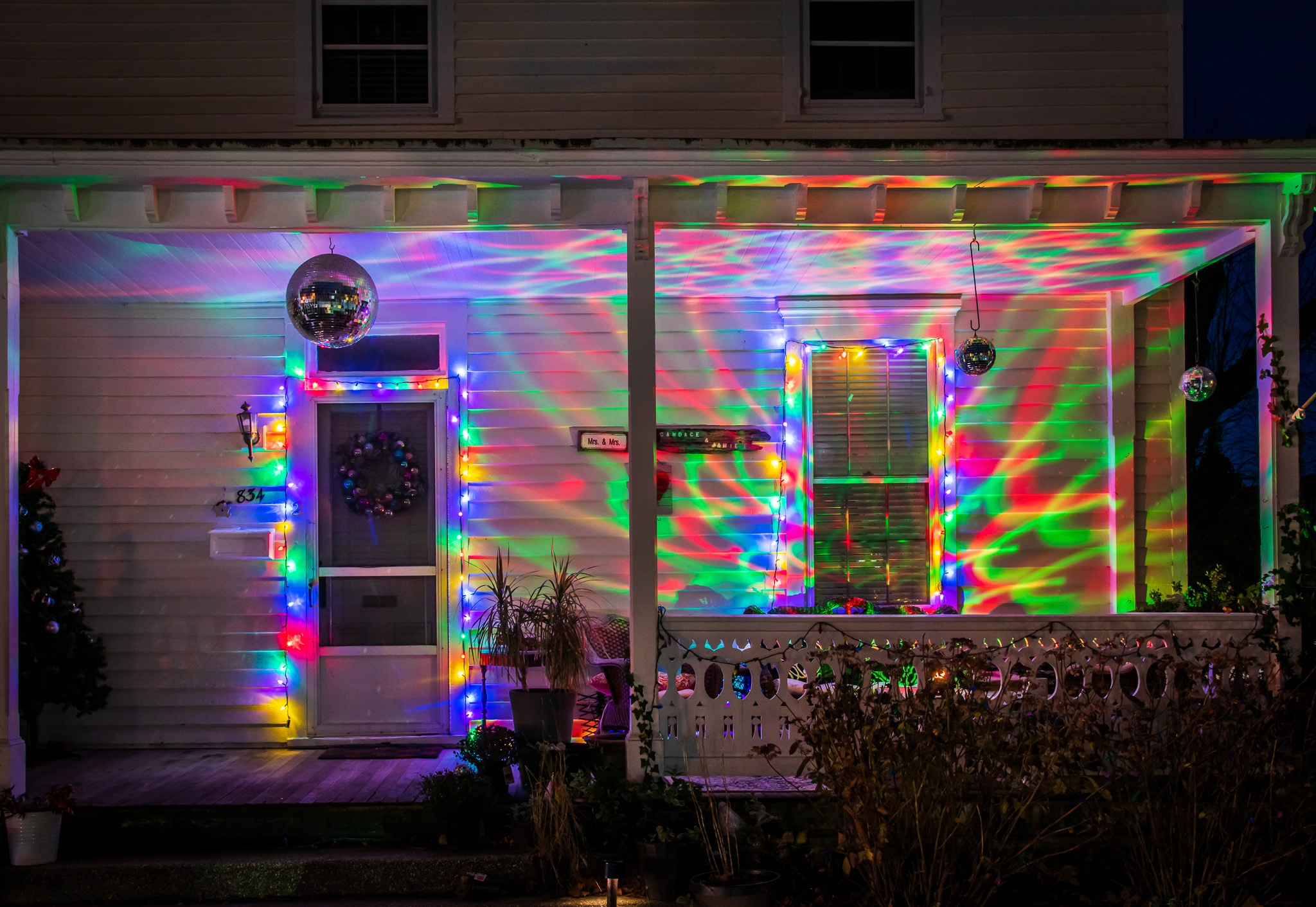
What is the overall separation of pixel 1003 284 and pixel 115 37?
5988mm

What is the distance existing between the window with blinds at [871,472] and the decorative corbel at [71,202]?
4547mm

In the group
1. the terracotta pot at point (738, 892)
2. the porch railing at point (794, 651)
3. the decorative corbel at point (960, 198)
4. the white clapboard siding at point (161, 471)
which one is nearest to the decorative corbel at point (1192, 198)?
the decorative corbel at point (960, 198)

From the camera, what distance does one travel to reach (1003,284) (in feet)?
24.3

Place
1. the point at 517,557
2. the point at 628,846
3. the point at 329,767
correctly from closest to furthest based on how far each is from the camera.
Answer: the point at 628,846 < the point at 329,767 < the point at 517,557

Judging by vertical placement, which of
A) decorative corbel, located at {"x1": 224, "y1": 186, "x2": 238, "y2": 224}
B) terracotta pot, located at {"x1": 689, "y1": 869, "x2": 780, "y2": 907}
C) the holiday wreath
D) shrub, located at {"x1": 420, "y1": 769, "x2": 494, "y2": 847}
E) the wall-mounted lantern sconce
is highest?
decorative corbel, located at {"x1": 224, "y1": 186, "x2": 238, "y2": 224}

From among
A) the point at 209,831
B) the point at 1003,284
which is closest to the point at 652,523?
the point at 209,831

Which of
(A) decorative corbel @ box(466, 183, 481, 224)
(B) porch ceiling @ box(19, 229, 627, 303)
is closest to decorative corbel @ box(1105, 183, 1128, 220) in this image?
(B) porch ceiling @ box(19, 229, 627, 303)

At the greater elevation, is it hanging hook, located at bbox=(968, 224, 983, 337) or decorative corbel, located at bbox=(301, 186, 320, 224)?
decorative corbel, located at bbox=(301, 186, 320, 224)

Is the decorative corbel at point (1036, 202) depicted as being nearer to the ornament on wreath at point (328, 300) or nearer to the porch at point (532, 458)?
the porch at point (532, 458)

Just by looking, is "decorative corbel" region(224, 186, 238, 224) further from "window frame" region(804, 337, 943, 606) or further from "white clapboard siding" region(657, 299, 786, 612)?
"window frame" region(804, 337, 943, 606)

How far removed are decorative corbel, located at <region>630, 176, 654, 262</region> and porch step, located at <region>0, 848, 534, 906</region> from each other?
2.98m

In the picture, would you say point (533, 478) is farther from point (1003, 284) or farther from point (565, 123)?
point (1003, 284)

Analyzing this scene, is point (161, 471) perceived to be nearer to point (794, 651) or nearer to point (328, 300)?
point (328, 300)

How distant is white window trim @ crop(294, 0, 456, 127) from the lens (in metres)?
7.03
